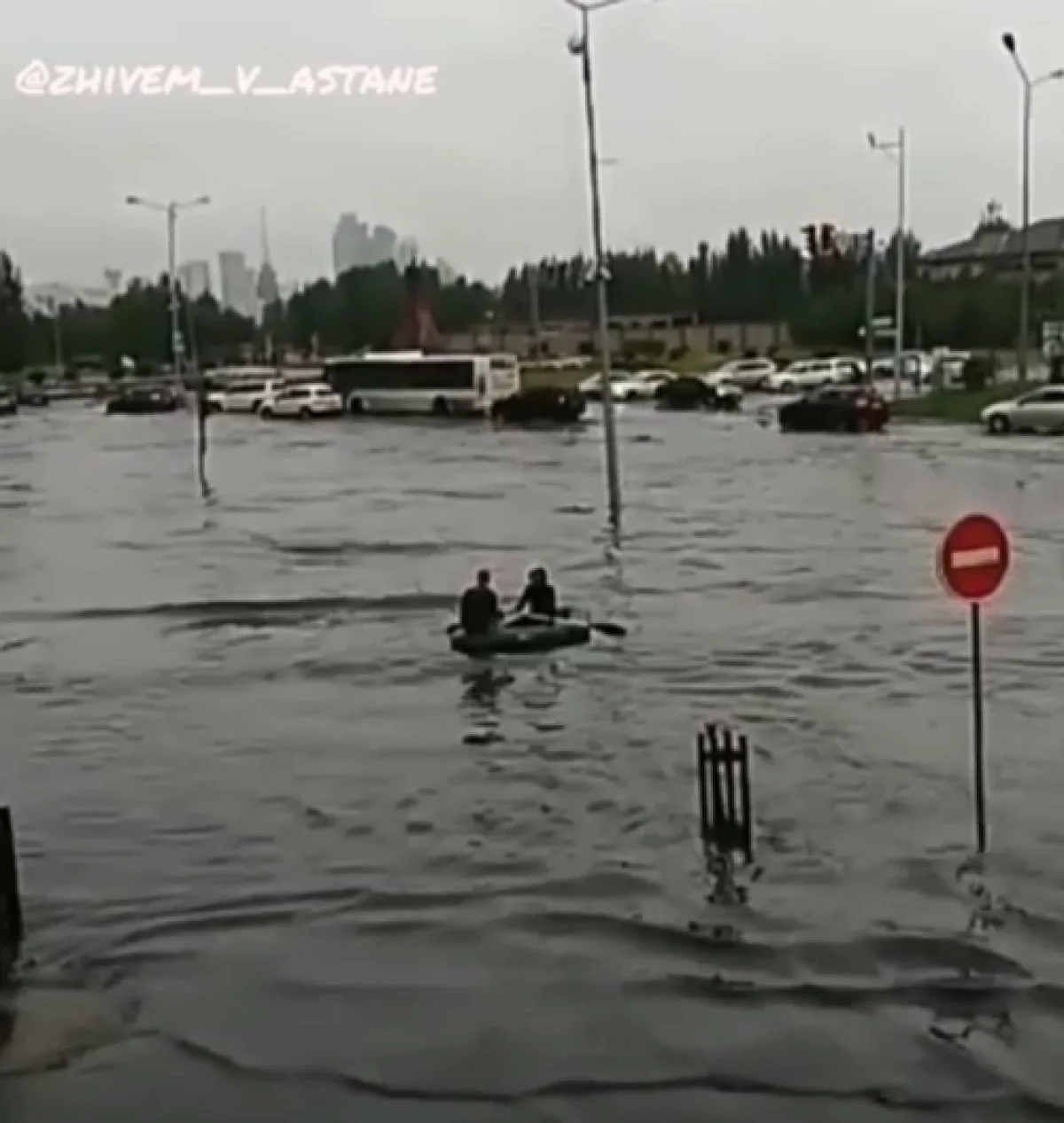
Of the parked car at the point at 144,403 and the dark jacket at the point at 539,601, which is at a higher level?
the dark jacket at the point at 539,601

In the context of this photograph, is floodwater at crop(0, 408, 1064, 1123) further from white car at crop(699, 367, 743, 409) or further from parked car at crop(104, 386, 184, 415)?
parked car at crop(104, 386, 184, 415)

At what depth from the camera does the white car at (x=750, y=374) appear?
309 feet

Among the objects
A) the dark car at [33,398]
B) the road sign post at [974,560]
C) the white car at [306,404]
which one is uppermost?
the road sign post at [974,560]

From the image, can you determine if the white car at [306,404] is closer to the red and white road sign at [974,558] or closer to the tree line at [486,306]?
the tree line at [486,306]

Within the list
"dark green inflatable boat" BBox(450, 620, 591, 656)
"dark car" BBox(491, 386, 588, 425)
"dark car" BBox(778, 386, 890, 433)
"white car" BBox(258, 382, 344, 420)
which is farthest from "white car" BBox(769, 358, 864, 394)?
"dark green inflatable boat" BBox(450, 620, 591, 656)

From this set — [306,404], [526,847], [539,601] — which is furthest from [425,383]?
[526,847]

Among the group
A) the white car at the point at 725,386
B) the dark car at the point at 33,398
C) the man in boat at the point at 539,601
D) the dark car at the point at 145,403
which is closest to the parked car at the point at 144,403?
the dark car at the point at 145,403

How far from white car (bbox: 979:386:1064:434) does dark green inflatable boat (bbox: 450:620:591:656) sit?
128 ft

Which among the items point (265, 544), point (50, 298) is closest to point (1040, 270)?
point (50, 298)

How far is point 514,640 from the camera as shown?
2203cm

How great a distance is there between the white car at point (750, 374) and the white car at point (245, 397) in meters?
20.1

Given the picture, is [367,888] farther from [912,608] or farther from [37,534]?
[37,534]

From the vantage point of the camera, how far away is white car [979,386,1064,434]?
194ft

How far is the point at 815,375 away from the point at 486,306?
58050mm
